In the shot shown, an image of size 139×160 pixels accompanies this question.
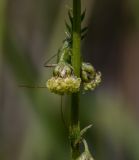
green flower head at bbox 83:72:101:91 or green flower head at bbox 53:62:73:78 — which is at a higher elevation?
green flower head at bbox 53:62:73:78

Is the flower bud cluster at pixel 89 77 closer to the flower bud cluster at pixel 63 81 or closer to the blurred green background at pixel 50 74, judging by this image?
the flower bud cluster at pixel 63 81

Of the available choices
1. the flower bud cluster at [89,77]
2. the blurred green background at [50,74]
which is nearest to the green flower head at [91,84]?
the flower bud cluster at [89,77]

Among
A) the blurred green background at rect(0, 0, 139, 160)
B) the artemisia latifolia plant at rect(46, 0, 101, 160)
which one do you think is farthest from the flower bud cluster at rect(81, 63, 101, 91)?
the blurred green background at rect(0, 0, 139, 160)

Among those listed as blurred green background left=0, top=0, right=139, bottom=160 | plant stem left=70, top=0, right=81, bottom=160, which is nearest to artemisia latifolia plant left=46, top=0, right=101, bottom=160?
plant stem left=70, top=0, right=81, bottom=160

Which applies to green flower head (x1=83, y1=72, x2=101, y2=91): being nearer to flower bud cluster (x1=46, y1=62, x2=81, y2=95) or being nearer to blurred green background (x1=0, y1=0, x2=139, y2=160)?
flower bud cluster (x1=46, y1=62, x2=81, y2=95)

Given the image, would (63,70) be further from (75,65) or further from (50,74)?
(50,74)

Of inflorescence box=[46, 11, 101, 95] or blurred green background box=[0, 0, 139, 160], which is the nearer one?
inflorescence box=[46, 11, 101, 95]
